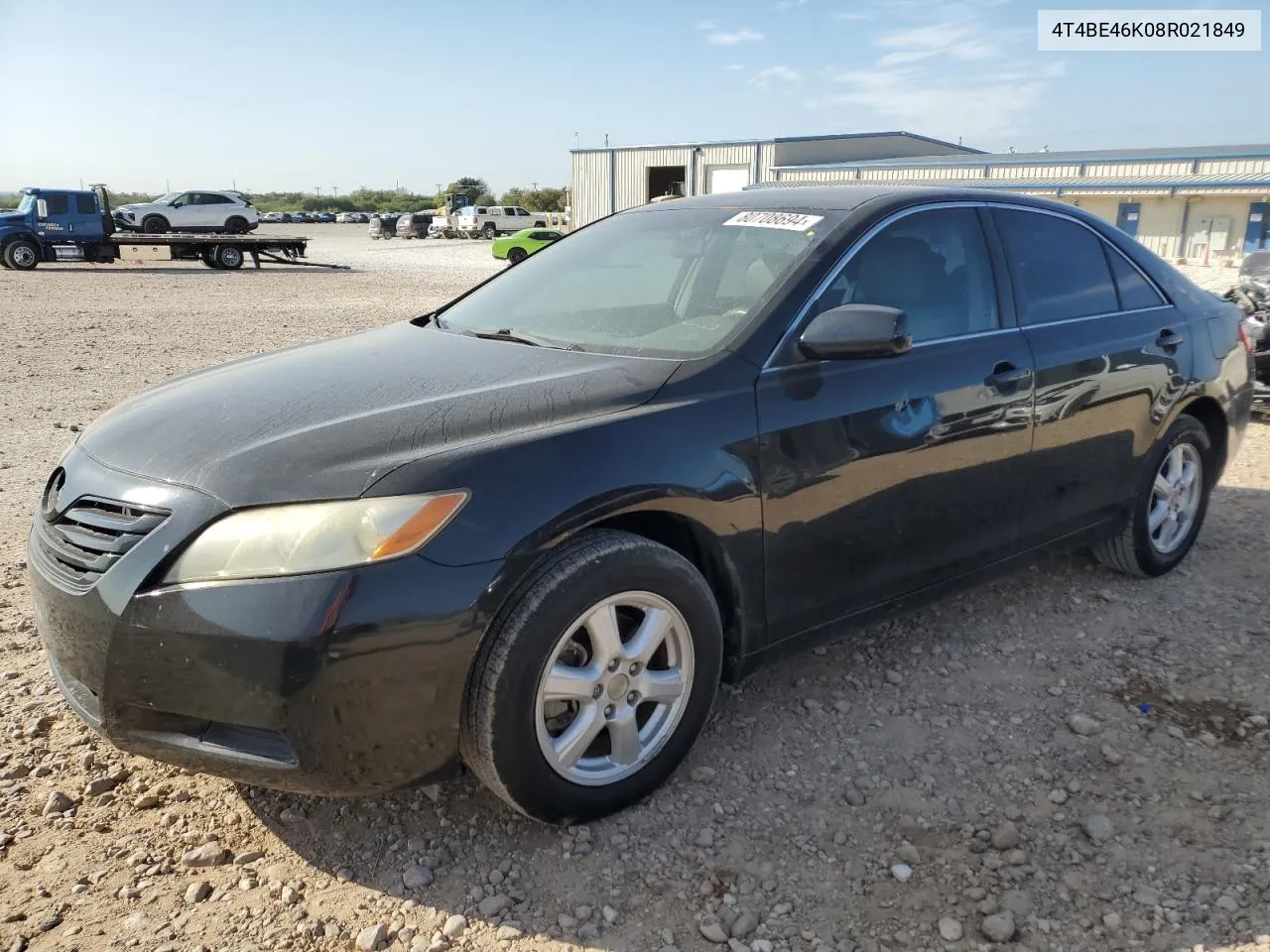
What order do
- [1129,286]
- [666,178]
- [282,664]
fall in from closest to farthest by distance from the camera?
[282,664], [1129,286], [666,178]

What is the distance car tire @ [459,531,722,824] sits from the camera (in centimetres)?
236

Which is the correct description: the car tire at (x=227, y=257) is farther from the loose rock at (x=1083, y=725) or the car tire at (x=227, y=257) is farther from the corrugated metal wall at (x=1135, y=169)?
the loose rock at (x=1083, y=725)

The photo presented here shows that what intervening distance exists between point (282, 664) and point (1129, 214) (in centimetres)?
2880

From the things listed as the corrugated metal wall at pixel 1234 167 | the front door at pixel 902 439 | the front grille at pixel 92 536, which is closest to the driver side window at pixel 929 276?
the front door at pixel 902 439

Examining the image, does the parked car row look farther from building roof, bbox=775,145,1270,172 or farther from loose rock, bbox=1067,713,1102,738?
loose rock, bbox=1067,713,1102,738

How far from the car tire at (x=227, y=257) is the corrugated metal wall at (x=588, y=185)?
17.3 m

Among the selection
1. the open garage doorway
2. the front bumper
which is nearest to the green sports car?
the open garage doorway

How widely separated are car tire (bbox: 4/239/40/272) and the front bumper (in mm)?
27364

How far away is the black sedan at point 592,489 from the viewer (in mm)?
2232

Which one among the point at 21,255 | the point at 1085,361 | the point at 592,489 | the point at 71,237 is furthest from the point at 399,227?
the point at 592,489

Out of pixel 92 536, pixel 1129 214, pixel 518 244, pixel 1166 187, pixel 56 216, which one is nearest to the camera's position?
pixel 92 536

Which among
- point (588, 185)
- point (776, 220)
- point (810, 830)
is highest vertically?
point (588, 185)

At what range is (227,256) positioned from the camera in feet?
91.5

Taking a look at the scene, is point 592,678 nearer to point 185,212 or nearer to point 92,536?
point 92,536
